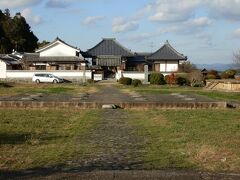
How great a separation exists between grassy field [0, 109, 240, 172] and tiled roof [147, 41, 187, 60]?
49580mm

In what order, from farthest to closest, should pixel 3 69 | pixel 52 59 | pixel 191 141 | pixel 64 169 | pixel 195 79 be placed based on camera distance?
pixel 52 59 → pixel 3 69 → pixel 195 79 → pixel 191 141 → pixel 64 169

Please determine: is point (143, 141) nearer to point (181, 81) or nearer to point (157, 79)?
point (157, 79)

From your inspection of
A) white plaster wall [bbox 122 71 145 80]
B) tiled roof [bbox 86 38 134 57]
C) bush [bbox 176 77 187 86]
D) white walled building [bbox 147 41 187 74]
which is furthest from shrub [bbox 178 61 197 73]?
bush [bbox 176 77 187 86]

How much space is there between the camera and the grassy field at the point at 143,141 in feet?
23.5

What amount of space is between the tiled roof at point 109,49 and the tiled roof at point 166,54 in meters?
3.70

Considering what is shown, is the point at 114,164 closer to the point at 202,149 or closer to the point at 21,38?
the point at 202,149

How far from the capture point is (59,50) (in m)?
64.4

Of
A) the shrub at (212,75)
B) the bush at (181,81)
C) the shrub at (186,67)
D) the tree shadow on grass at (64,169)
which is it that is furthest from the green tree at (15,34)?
the tree shadow on grass at (64,169)

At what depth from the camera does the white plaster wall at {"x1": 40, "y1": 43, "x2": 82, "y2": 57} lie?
2530 inches

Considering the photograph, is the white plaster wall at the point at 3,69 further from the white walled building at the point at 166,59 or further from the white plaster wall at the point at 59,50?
the white walled building at the point at 166,59

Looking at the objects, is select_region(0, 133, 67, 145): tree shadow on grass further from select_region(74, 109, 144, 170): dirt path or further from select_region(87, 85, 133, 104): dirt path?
select_region(87, 85, 133, 104): dirt path

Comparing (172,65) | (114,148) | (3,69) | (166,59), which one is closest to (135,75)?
(166,59)

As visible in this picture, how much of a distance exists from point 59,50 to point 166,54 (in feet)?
51.5

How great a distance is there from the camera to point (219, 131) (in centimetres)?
1059
